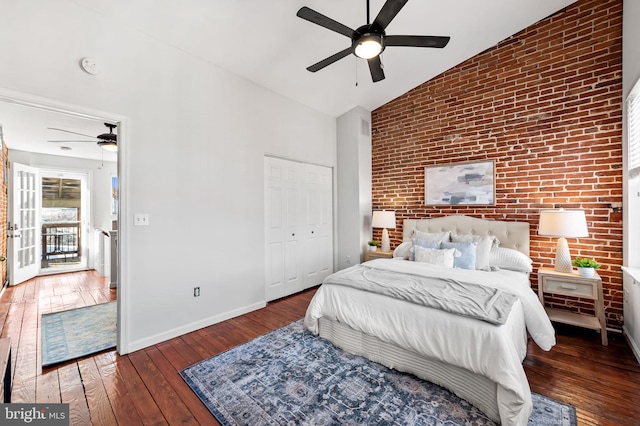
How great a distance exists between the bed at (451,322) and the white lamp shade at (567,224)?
1.46 ft

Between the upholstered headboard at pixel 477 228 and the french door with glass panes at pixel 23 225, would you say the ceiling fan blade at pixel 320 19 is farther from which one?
the french door with glass panes at pixel 23 225

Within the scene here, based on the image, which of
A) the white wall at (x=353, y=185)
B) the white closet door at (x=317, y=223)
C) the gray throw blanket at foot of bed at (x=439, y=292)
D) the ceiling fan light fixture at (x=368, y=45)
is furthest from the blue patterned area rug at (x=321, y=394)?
the ceiling fan light fixture at (x=368, y=45)

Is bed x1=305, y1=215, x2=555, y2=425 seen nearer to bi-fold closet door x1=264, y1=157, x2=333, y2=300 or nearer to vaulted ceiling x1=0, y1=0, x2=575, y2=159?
bi-fold closet door x1=264, y1=157, x2=333, y2=300

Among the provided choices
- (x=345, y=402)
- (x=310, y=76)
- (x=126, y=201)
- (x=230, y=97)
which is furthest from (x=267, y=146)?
(x=345, y=402)

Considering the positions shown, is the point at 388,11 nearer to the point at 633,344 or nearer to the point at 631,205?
the point at 631,205

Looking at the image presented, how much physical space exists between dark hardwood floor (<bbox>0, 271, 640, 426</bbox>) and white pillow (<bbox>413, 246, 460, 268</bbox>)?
106 centimetres

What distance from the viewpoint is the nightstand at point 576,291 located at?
2.64 metres

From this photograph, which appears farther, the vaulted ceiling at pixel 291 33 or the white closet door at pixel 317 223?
the white closet door at pixel 317 223

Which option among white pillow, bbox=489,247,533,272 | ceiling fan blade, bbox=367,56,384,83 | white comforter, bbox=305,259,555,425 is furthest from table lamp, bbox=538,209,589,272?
ceiling fan blade, bbox=367,56,384,83

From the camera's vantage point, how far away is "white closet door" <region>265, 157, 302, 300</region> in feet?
12.8

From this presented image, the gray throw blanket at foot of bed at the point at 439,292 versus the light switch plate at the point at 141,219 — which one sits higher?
the light switch plate at the point at 141,219

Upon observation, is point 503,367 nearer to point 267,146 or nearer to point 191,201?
point 191,201

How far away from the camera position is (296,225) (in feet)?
14.1

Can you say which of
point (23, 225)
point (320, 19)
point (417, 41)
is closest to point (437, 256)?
point (417, 41)
